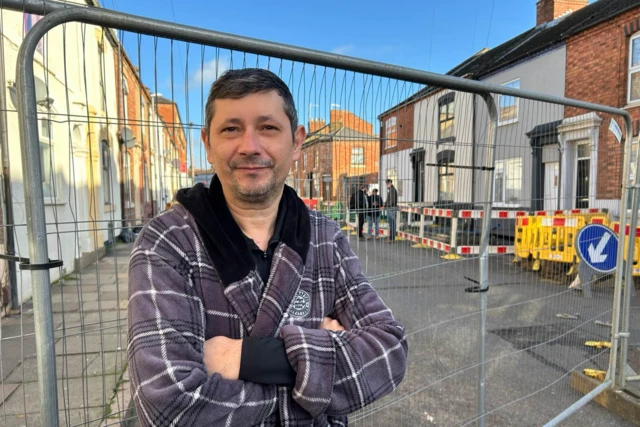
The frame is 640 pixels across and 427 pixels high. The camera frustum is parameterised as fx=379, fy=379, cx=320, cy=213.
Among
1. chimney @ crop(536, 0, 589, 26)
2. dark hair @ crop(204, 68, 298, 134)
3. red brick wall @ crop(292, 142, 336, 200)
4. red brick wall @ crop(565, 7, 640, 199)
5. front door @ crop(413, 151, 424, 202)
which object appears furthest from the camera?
chimney @ crop(536, 0, 589, 26)

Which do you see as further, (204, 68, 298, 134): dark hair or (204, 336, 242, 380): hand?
(204, 68, 298, 134): dark hair

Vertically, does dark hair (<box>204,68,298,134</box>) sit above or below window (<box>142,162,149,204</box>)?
above

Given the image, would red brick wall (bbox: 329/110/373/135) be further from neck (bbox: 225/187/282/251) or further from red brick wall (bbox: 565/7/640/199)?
red brick wall (bbox: 565/7/640/199)

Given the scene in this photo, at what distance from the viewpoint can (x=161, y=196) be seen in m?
1.78

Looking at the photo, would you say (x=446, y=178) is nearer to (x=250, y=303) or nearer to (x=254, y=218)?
(x=254, y=218)

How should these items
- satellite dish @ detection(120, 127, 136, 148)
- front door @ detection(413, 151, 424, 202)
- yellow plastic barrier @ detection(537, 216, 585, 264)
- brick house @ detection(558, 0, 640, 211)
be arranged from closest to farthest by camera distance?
satellite dish @ detection(120, 127, 136, 148)
front door @ detection(413, 151, 424, 202)
yellow plastic barrier @ detection(537, 216, 585, 264)
brick house @ detection(558, 0, 640, 211)

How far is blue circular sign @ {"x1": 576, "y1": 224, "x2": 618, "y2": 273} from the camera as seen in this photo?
10.8 feet

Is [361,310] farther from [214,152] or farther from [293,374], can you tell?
[214,152]

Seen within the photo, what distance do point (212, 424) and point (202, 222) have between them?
23.3 inches

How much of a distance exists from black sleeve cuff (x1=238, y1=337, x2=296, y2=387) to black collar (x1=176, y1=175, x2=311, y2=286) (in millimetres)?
214

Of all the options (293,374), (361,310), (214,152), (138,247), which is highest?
(214,152)

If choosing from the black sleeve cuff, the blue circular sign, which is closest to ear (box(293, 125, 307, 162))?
the black sleeve cuff

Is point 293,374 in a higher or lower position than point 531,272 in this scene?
higher

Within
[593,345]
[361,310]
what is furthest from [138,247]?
[593,345]
